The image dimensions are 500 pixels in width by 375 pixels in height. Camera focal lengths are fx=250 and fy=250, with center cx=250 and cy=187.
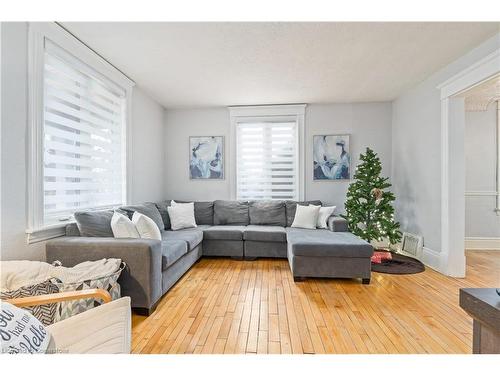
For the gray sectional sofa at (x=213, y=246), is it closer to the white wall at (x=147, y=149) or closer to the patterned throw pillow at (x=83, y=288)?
the patterned throw pillow at (x=83, y=288)

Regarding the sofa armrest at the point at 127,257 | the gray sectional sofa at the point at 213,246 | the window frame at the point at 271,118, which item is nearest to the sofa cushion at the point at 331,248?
the gray sectional sofa at the point at 213,246

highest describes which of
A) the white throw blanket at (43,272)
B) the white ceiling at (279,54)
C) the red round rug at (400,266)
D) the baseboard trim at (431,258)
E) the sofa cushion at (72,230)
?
the white ceiling at (279,54)

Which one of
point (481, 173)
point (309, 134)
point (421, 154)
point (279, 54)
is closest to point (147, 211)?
point (279, 54)

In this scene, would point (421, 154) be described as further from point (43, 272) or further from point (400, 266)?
point (43, 272)

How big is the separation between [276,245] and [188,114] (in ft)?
9.93

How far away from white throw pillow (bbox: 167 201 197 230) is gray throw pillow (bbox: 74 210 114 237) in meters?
1.45

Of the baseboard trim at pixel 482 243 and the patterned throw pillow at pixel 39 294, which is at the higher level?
the patterned throw pillow at pixel 39 294

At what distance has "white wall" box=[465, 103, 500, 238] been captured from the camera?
172 inches

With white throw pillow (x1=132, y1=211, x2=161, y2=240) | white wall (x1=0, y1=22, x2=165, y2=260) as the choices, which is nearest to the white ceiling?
white wall (x1=0, y1=22, x2=165, y2=260)

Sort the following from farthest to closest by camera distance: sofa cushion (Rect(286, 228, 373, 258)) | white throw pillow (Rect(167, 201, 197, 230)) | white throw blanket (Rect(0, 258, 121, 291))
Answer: white throw pillow (Rect(167, 201, 197, 230)) → sofa cushion (Rect(286, 228, 373, 258)) → white throw blanket (Rect(0, 258, 121, 291))

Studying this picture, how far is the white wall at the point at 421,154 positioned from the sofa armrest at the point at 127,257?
11.7ft

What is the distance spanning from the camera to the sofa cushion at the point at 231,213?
4.36m

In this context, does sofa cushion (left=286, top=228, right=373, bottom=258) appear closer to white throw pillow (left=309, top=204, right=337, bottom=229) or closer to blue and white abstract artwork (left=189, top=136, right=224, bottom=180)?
white throw pillow (left=309, top=204, right=337, bottom=229)

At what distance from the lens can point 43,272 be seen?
1.82m
